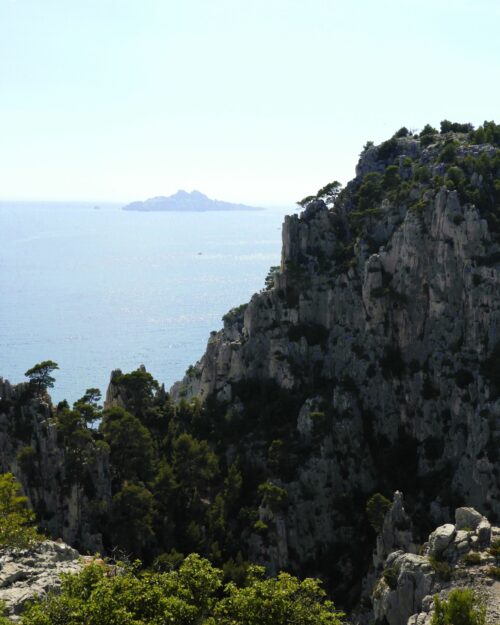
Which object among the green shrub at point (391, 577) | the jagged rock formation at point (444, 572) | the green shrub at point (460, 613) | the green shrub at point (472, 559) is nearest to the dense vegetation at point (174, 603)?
the green shrub at point (460, 613)

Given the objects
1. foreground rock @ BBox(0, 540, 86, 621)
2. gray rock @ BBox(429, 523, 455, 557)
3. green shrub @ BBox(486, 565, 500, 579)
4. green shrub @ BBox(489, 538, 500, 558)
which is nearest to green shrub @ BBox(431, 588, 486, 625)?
green shrub @ BBox(486, 565, 500, 579)

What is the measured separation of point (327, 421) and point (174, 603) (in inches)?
1858

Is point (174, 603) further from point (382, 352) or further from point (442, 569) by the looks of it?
point (382, 352)

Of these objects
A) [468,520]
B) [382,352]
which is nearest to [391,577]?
[468,520]

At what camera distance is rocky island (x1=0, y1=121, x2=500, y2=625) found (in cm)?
6856

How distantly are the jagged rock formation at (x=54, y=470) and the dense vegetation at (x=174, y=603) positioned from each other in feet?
118

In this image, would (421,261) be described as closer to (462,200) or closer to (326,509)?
(462,200)

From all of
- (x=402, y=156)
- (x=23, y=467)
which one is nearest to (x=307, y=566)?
(x=23, y=467)

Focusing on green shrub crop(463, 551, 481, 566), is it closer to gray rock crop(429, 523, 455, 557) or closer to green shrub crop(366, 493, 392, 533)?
gray rock crop(429, 523, 455, 557)

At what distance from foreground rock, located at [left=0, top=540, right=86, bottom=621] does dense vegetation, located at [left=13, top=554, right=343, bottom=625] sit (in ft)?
16.2

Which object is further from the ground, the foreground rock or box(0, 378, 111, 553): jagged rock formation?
the foreground rock

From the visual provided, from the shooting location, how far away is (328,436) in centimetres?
7612

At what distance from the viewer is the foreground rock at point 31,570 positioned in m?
38.9

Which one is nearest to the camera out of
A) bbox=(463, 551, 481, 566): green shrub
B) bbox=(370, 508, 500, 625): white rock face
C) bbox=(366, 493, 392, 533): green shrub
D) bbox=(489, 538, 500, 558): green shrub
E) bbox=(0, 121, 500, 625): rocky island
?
bbox=(370, 508, 500, 625): white rock face
